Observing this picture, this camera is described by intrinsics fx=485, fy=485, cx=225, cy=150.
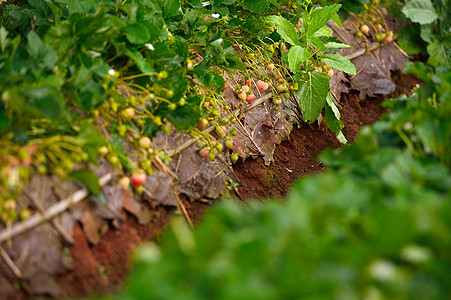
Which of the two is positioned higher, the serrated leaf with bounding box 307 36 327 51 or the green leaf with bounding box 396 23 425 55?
the serrated leaf with bounding box 307 36 327 51

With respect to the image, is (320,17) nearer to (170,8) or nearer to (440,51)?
(170,8)

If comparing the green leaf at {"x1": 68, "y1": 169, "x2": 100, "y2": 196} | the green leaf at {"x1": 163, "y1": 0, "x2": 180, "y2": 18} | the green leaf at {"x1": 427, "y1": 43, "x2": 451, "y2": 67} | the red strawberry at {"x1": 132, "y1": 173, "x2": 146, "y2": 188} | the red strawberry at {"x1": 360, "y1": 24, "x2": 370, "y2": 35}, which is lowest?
the green leaf at {"x1": 427, "y1": 43, "x2": 451, "y2": 67}

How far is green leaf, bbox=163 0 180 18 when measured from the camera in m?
1.92

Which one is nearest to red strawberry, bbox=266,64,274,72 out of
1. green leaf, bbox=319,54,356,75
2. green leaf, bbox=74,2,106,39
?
green leaf, bbox=319,54,356,75

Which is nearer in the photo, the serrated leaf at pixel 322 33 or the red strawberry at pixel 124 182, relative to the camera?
the red strawberry at pixel 124 182

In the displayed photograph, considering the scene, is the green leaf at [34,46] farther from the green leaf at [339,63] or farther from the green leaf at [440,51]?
the green leaf at [440,51]

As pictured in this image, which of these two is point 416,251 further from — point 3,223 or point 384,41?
point 384,41

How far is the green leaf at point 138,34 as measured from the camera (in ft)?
5.25

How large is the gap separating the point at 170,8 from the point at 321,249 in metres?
1.38

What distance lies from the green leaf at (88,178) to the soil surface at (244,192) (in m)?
0.12

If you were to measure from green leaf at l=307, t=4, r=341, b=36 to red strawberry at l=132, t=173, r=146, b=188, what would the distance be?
1193 millimetres

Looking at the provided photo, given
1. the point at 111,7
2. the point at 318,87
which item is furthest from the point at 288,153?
the point at 111,7

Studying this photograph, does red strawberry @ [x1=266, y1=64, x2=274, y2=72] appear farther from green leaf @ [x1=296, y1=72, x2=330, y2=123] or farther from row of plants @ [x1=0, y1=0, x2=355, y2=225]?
green leaf @ [x1=296, y1=72, x2=330, y2=123]

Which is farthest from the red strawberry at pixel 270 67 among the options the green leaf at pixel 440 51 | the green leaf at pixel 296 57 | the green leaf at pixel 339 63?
the green leaf at pixel 440 51
